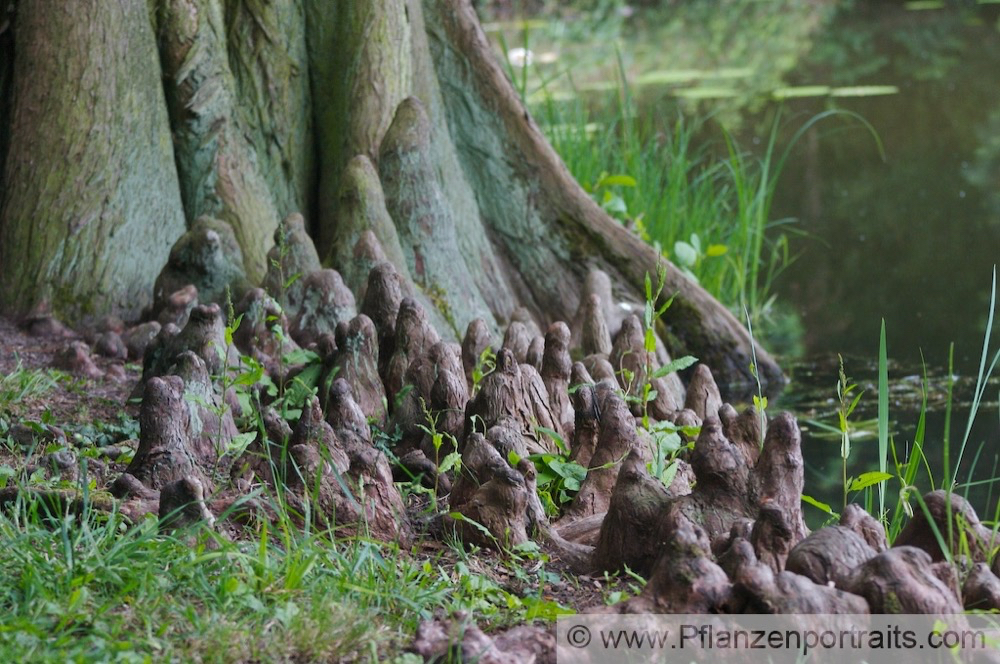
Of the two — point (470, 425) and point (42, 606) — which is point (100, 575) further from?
point (470, 425)

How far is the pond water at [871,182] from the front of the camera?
6.45 m

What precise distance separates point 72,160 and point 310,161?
1303mm

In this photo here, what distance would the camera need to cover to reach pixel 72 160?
19.4ft

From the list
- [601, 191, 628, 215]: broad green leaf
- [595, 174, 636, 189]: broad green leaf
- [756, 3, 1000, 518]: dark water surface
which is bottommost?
[756, 3, 1000, 518]: dark water surface

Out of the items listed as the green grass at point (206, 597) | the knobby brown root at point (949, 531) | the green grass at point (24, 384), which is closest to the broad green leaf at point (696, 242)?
the green grass at point (24, 384)

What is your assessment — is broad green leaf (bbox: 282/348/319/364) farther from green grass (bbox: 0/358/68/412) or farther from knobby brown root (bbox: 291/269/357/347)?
green grass (bbox: 0/358/68/412)

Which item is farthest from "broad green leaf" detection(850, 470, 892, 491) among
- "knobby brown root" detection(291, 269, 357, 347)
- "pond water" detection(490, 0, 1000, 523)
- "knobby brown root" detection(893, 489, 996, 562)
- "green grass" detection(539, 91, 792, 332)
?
"green grass" detection(539, 91, 792, 332)

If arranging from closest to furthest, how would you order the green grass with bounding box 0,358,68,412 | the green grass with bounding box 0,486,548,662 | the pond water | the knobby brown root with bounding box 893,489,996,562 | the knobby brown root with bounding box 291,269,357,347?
the green grass with bounding box 0,486,548,662 → the knobby brown root with bounding box 893,489,996,562 → the green grass with bounding box 0,358,68,412 → the knobby brown root with bounding box 291,269,357,347 → the pond water

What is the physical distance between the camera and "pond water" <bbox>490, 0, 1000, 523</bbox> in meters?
6.45

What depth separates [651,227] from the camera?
824cm

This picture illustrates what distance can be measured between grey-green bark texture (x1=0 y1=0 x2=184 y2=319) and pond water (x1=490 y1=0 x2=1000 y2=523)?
3542 millimetres

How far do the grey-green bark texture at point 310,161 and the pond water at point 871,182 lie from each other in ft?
3.13

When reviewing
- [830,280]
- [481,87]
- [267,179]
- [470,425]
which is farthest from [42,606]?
[830,280]

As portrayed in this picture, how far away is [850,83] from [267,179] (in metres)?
10.2
